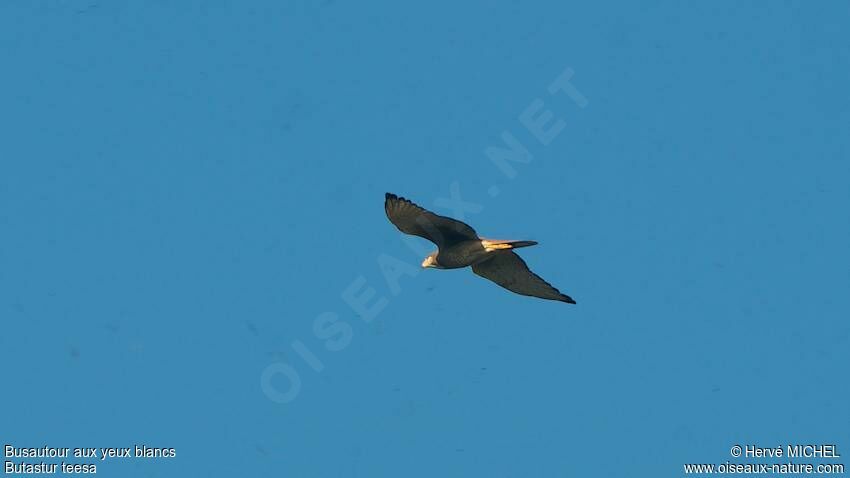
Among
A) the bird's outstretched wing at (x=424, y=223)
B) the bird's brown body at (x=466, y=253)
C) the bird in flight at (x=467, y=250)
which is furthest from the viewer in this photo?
the bird's brown body at (x=466, y=253)

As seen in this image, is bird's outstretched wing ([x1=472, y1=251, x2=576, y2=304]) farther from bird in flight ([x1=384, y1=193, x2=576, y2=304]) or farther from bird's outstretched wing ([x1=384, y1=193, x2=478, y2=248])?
bird's outstretched wing ([x1=384, y1=193, x2=478, y2=248])

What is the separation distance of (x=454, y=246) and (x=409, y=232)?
808mm

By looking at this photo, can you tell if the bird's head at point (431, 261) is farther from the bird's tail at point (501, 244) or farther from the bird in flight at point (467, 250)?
the bird's tail at point (501, 244)

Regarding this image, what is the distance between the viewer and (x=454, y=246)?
24.4 meters

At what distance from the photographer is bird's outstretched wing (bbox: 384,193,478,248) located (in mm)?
23359

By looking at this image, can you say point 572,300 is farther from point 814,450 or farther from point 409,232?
point 814,450

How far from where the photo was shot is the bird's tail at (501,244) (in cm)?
2342

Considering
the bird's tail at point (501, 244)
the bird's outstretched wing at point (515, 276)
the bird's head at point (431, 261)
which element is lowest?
the bird's head at point (431, 261)

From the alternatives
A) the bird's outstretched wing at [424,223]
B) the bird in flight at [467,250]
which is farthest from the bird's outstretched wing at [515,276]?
the bird's outstretched wing at [424,223]

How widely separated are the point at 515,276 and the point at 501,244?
68.0 inches

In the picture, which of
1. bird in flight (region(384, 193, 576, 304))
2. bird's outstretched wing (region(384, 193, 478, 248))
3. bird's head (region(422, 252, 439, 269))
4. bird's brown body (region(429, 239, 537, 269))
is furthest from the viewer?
bird's head (region(422, 252, 439, 269))

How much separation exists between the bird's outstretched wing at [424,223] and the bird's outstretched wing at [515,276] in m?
1.12

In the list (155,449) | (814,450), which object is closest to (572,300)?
(814,450)

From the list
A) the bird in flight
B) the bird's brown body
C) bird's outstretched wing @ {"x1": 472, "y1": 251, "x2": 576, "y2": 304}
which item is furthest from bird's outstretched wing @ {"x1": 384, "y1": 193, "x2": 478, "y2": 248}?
bird's outstretched wing @ {"x1": 472, "y1": 251, "x2": 576, "y2": 304}
